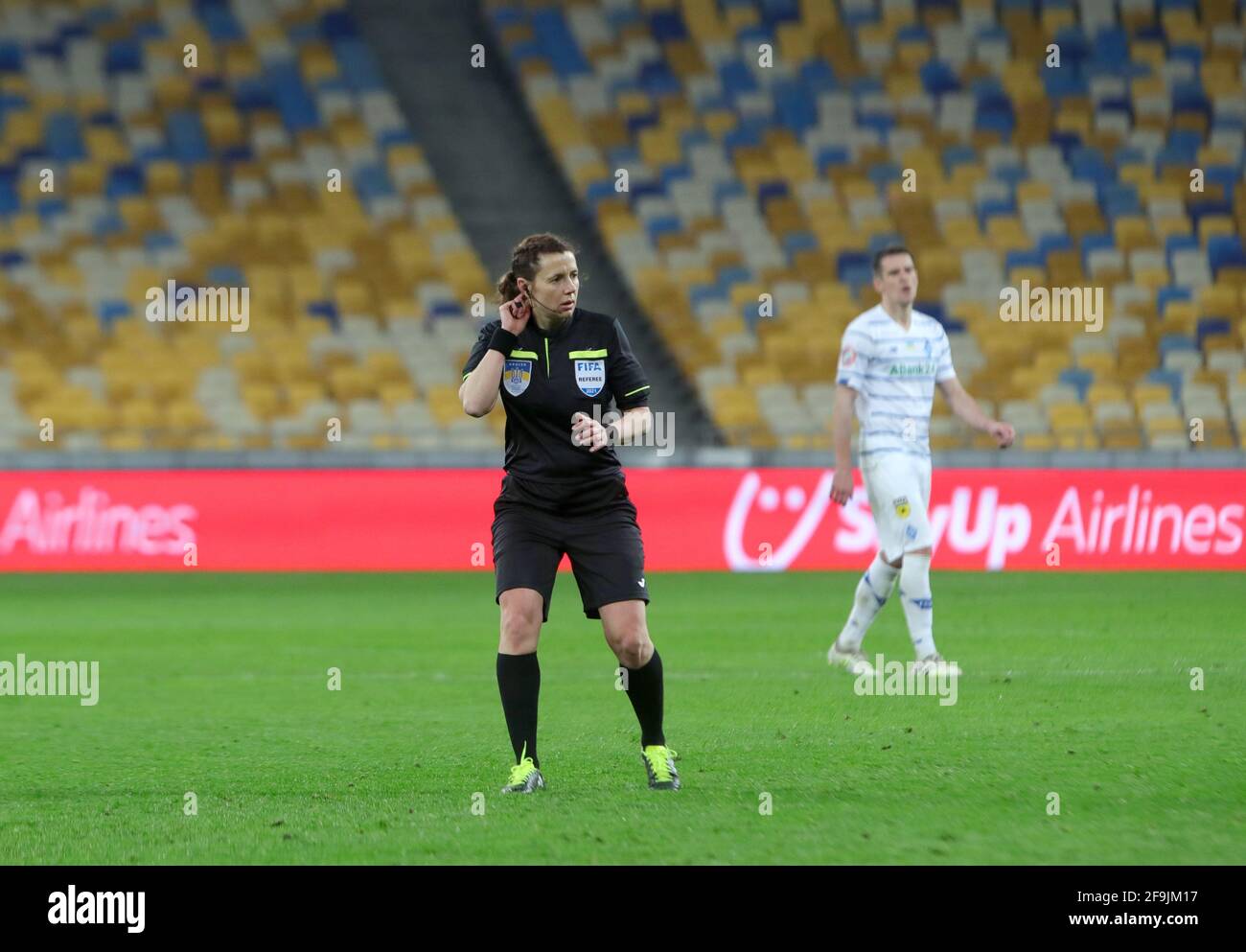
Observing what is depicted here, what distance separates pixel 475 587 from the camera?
1725cm

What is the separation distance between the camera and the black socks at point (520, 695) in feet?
23.2

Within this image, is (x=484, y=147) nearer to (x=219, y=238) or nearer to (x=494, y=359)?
(x=219, y=238)

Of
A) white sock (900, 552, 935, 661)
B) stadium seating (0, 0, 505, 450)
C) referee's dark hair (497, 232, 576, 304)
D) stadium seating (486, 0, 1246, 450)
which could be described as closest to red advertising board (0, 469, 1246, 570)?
stadium seating (0, 0, 505, 450)

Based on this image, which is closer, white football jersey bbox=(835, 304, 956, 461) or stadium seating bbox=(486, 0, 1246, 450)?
white football jersey bbox=(835, 304, 956, 461)

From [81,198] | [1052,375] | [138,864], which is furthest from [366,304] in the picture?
[138,864]

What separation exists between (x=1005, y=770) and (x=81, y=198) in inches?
728

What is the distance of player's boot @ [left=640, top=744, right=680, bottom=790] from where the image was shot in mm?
7105

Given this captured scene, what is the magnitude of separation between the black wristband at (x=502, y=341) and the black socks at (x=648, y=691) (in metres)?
1.24

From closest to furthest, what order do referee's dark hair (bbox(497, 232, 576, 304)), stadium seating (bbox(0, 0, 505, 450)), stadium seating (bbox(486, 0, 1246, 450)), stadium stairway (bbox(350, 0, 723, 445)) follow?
1. referee's dark hair (bbox(497, 232, 576, 304))
2. stadium seating (bbox(0, 0, 505, 450))
3. stadium seating (bbox(486, 0, 1246, 450))
4. stadium stairway (bbox(350, 0, 723, 445))

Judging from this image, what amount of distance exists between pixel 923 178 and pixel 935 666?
14.9 meters

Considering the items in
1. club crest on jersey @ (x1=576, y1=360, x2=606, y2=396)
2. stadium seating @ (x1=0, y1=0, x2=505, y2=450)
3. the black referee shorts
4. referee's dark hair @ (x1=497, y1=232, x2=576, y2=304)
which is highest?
stadium seating @ (x1=0, y1=0, x2=505, y2=450)

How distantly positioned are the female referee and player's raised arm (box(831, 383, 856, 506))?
3315 millimetres

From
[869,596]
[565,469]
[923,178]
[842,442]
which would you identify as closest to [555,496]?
[565,469]
